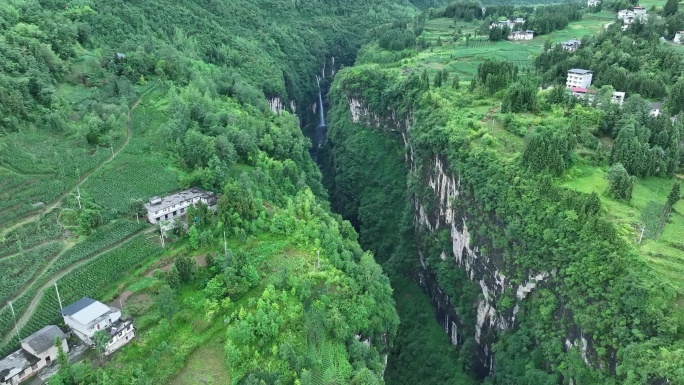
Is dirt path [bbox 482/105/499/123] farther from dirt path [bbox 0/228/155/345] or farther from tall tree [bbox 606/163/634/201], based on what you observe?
dirt path [bbox 0/228/155/345]

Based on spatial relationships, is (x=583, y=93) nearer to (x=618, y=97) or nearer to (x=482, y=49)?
(x=618, y=97)

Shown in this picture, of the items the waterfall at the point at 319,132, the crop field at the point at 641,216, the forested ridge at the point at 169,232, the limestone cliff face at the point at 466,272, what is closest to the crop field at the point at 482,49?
the waterfall at the point at 319,132

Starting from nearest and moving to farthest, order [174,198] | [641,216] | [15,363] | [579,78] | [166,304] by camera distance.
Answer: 1. [15,363]
2. [166,304]
3. [641,216]
4. [174,198]
5. [579,78]

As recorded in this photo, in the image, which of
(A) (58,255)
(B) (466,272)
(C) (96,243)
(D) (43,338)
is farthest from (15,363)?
(B) (466,272)

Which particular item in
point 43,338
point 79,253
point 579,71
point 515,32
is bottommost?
point 43,338

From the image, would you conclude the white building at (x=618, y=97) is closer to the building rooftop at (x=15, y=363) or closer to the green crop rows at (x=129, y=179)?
the green crop rows at (x=129, y=179)

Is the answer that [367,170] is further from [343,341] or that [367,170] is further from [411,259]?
[343,341]

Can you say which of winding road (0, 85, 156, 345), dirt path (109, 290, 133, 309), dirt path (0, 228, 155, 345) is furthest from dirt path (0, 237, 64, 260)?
dirt path (109, 290, 133, 309)
